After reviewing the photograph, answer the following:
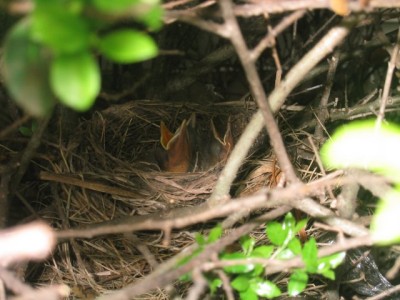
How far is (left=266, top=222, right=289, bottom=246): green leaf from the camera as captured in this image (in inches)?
29.2

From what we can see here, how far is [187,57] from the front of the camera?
156 centimetres

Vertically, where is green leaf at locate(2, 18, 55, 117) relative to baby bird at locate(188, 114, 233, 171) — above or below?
above

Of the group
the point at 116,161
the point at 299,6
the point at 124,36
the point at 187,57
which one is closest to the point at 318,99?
the point at 187,57

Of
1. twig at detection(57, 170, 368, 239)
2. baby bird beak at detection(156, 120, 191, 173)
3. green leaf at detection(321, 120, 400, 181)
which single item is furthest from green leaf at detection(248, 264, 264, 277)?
baby bird beak at detection(156, 120, 191, 173)

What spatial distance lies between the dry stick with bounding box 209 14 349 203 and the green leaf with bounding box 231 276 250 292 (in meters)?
0.15

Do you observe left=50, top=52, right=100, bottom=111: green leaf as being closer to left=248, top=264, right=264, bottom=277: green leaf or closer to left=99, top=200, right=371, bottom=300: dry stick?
left=99, top=200, right=371, bottom=300: dry stick

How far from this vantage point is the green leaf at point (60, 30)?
1.24ft

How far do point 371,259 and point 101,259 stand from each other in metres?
0.69

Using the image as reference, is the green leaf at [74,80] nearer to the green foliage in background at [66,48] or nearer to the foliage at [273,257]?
the green foliage in background at [66,48]

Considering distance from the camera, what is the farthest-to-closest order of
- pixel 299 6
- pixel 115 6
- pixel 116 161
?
pixel 116 161, pixel 299 6, pixel 115 6

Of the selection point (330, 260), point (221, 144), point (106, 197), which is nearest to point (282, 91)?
point (330, 260)

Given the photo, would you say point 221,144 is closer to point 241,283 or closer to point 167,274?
point 241,283

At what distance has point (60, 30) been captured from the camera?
383 mm

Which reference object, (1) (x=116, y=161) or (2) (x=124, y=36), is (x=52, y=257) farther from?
(2) (x=124, y=36)
